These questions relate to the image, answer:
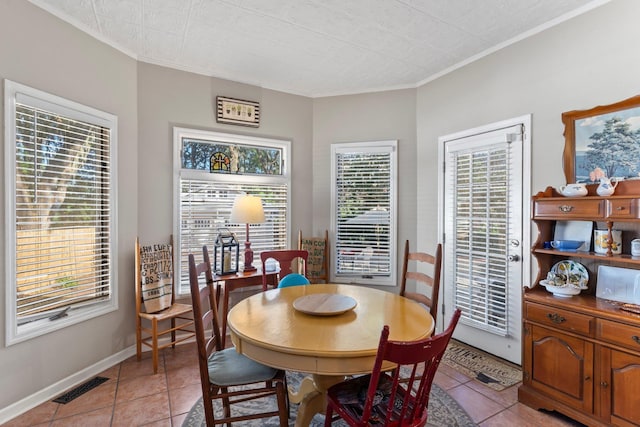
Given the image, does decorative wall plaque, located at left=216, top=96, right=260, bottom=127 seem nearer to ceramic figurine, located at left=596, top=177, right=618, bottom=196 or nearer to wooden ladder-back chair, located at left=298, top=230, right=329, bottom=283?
wooden ladder-back chair, located at left=298, top=230, right=329, bottom=283

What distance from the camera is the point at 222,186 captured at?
3748mm

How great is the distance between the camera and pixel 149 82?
10.9 feet

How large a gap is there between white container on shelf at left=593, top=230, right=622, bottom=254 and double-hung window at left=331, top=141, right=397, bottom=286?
2.04m

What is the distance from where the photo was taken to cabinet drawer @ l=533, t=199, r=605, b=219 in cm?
213

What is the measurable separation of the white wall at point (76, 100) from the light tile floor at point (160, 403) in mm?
261

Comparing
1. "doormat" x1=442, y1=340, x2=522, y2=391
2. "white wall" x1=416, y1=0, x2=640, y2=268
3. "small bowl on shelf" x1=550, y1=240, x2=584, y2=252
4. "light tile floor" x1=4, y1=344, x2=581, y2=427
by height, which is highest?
"white wall" x1=416, y1=0, x2=640, y2=268

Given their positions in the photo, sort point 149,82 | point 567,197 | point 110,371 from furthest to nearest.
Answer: point 149,82 → point 110,371 → point 567,197

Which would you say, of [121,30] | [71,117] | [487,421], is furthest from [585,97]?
[71,117]

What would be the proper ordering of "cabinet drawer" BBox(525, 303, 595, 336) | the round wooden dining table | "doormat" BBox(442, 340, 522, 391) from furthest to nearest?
"doormat" BBox(442, 340, 522, 391) → "cabinet drawer" BBox(525, 303, 595, 336) → the round wooden dining table

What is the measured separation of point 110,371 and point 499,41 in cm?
455

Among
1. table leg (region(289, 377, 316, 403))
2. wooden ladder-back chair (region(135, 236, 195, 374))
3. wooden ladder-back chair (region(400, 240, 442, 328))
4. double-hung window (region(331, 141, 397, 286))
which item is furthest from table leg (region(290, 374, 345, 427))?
double-hung window (region(331, 141, 397, 286))

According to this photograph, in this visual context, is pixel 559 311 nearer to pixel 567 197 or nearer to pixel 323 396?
pixel 567 197

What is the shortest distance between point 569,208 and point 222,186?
3.19 meters

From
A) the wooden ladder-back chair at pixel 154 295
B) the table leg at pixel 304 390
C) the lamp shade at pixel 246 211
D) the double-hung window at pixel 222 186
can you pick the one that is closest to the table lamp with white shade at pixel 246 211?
the lamp shade at pixel 246 211
